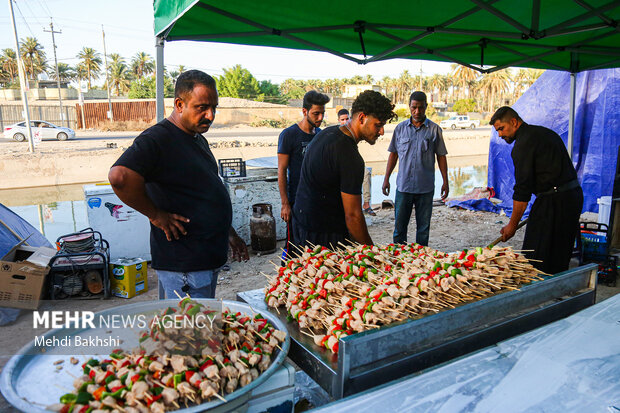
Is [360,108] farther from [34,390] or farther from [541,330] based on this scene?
[34,390]

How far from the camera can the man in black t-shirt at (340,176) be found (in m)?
3.03

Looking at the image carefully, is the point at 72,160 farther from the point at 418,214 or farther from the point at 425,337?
the point at 425,337

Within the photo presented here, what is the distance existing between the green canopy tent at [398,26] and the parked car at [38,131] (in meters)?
23.6

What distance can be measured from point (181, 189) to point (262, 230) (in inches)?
171

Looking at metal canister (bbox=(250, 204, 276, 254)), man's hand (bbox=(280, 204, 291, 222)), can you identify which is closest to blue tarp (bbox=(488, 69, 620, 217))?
metal canister (bbox=(250, 204, 276, 254))

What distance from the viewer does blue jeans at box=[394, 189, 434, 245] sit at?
5695 mm

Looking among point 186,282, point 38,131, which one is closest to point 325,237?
point 186,282

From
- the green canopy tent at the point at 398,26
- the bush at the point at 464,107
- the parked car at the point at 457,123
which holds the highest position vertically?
the bush at the point at 464,107

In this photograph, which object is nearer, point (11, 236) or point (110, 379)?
point (110, 379)

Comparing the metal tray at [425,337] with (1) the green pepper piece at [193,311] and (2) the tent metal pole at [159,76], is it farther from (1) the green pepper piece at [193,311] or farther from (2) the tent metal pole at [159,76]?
(2) the tent metal pole at [159,76]

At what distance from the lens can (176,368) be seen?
1507mm

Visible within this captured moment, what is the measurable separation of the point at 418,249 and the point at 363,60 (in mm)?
3525

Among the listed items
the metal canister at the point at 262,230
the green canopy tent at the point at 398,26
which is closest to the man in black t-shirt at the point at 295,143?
the green canopy tent at the point at 398,26

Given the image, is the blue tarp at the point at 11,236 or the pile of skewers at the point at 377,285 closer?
the pile of skewers at the point at 377,285
